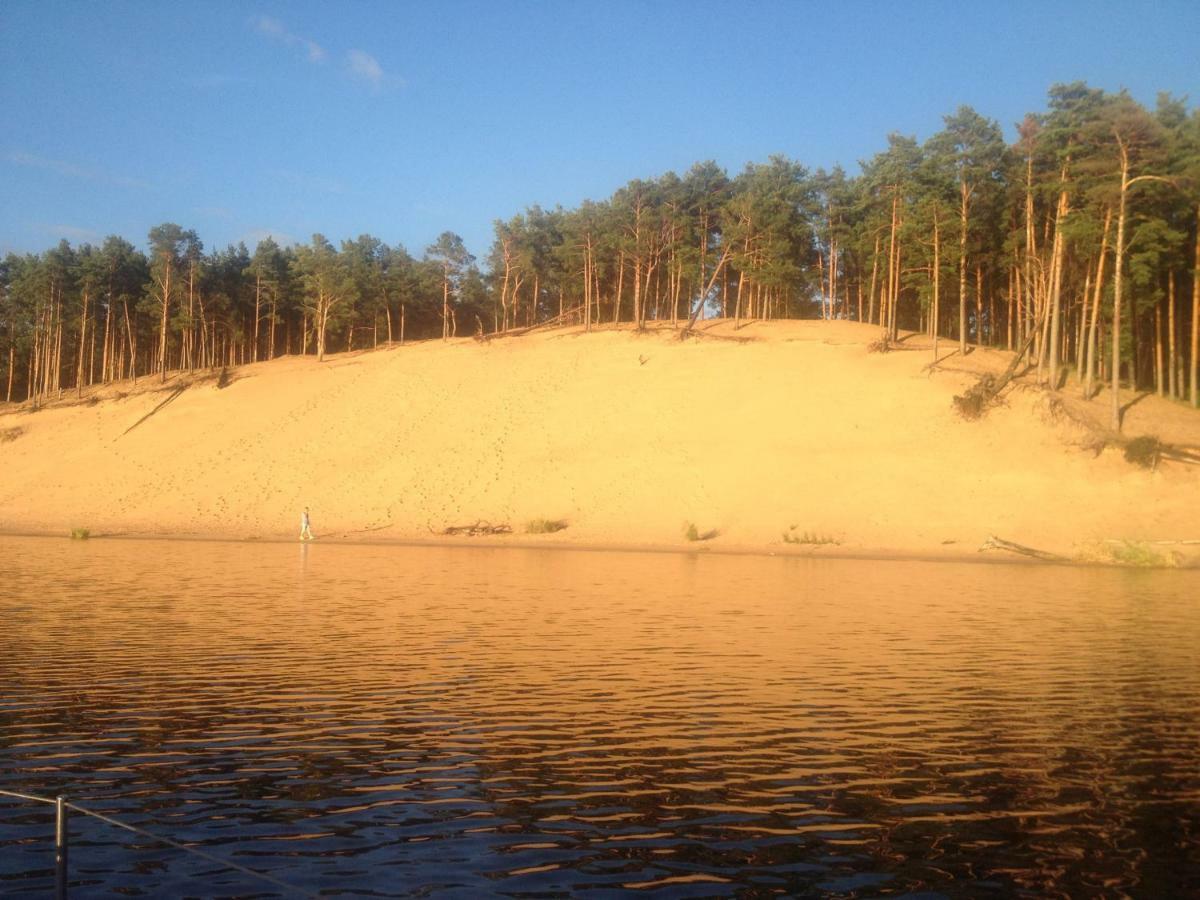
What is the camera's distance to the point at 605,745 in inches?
458

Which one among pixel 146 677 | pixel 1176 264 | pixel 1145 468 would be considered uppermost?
pixel 1176 264

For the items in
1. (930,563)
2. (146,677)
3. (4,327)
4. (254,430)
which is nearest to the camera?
(146,677)

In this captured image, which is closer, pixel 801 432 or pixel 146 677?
pixel 146 677

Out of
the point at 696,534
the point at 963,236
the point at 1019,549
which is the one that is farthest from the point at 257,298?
the point at 1019,549

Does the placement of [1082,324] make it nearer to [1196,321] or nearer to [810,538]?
[1196,321]

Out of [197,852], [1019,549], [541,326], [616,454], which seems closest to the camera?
[197,852]

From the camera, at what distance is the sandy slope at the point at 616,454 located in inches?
1702

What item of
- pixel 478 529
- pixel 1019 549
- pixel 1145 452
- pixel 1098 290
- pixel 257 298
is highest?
pixel 257 298

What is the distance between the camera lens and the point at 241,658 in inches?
658

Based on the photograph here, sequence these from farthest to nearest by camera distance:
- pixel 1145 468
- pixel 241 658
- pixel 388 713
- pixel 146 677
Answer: pixel 1145 468
pixel 241 658
pixel 146 677
pixel 388 713

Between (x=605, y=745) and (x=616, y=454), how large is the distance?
41.5 meters

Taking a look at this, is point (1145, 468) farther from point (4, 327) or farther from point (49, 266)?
point (4, 327)

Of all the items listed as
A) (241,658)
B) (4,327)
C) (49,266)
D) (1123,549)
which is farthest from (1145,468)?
(4,327)

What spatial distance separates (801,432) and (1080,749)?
41.6 metres
